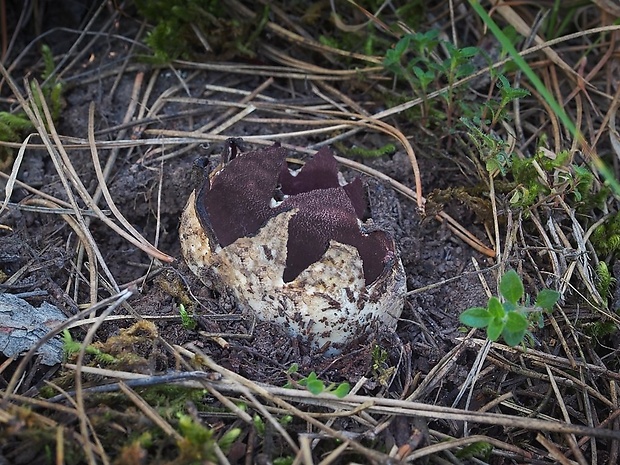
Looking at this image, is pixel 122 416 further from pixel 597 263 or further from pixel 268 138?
pixel 597 263

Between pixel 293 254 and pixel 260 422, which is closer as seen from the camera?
pixel 260 422

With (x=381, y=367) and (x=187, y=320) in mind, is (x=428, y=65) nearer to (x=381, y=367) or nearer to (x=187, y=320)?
(x=381, y=367)

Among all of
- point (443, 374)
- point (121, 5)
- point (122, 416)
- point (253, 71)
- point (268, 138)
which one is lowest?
point (443, 374)

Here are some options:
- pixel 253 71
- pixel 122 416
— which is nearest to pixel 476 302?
pixel 122 416

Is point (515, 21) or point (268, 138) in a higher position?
point (515, 21)

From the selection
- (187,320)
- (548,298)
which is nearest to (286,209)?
(187,320)

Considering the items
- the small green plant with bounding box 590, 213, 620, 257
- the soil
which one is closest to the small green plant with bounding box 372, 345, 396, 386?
the soil
